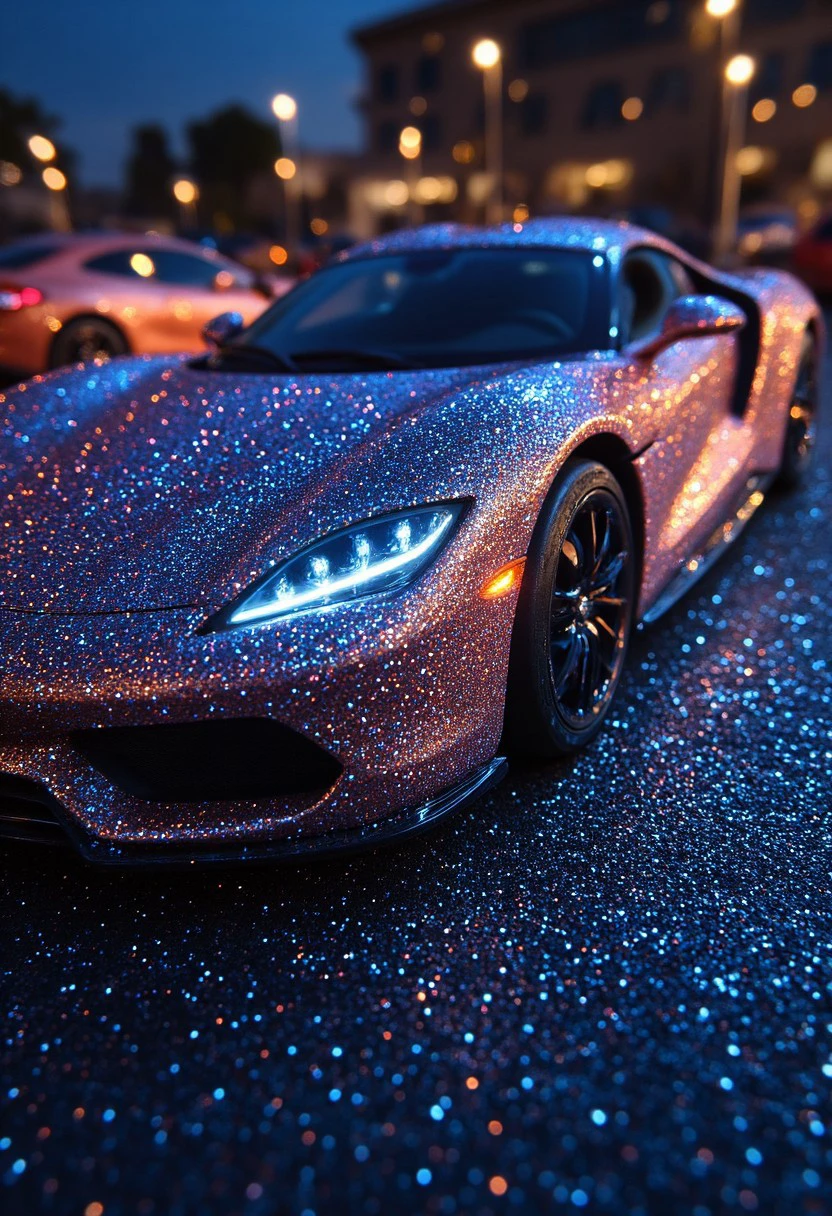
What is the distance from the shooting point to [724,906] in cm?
168

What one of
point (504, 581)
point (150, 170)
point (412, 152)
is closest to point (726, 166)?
point (504, 581)

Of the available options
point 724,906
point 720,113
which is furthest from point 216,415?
point 720,113

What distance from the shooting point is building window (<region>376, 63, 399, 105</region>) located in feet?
150

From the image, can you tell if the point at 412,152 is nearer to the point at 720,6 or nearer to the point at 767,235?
the point at 767,235

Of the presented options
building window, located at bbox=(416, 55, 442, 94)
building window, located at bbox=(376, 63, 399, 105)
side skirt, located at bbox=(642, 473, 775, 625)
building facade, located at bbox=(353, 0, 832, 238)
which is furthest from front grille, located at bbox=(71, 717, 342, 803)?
building window, located at bbox=(376, 63, 399, 105)

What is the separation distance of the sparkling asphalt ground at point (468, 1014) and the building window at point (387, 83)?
2004 inches

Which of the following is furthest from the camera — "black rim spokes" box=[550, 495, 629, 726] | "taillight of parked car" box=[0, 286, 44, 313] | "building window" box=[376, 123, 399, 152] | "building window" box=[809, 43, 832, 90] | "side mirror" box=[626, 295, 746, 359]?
"building window" box=[376, 123, 399, 152]

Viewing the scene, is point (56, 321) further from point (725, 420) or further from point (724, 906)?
point (724, 906)

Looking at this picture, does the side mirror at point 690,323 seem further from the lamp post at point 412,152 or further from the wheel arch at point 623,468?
the lamp post at point 412,152

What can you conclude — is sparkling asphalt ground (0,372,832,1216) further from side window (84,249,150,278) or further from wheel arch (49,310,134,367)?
side window (84,249,150,278)

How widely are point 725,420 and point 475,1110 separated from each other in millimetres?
2480

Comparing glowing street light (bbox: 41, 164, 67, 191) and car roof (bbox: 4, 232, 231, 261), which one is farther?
glowing street light (bbox: 41, 164, 67, 191)

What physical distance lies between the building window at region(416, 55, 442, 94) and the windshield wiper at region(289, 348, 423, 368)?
157 feet

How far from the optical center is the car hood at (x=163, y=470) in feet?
5.70
